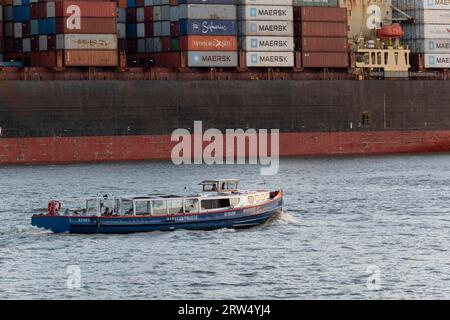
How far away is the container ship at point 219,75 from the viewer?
299 feet

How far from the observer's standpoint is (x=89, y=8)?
3563 inches

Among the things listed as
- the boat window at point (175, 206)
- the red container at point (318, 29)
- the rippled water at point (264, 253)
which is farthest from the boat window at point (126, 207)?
the red container at point (318, 29)

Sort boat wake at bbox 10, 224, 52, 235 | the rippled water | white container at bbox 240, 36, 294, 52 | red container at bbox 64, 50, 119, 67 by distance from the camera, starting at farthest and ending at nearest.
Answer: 1. white container at bbox 240, 36, 294, 52
2. red container at bbox 64, 50, 119, 67
3. boat wake at bbox 10, 224, 52, 235
4. the rippled water

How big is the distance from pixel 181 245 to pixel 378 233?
340 inches

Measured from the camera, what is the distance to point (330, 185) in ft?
260

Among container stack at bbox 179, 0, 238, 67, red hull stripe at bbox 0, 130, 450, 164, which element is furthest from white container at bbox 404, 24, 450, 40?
container stack at bbox 179, 0, 238, 67

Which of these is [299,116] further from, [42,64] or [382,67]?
[42,64]

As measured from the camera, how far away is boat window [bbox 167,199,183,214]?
179ft

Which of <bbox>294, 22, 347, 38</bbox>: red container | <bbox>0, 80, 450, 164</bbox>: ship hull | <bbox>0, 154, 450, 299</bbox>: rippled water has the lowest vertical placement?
<bbox>0, 154, 450, 299</bbox>: rippled water

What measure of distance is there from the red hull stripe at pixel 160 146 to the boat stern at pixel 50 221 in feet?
121

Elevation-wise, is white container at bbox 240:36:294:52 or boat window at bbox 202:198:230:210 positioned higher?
white container at bbox 240:36:294:52

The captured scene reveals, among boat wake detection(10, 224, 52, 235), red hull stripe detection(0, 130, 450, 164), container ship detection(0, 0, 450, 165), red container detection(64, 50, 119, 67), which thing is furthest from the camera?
container ship detection(0, 0, 450, 165)

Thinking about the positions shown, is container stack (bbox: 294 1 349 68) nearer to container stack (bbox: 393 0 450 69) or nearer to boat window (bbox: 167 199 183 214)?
container stack (bbox: 393 0 450 69)

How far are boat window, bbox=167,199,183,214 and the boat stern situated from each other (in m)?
4.29
